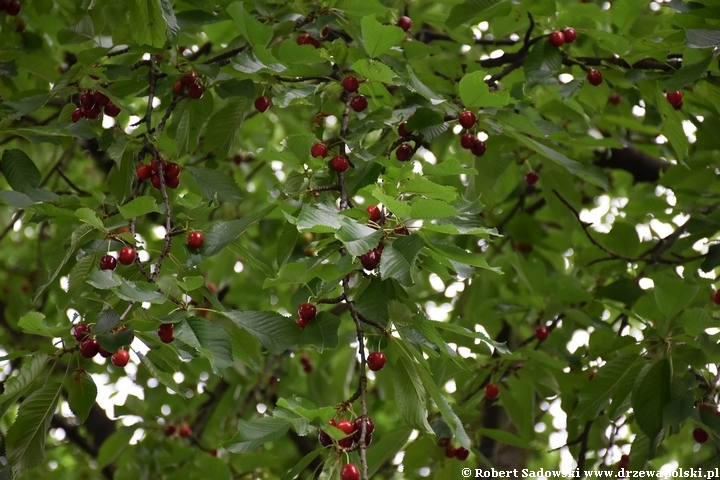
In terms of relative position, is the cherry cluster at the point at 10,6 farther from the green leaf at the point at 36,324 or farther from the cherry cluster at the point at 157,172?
the green leaf at the point at 36,324

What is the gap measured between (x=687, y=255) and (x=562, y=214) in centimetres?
58

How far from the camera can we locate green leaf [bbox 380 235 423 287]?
126cm

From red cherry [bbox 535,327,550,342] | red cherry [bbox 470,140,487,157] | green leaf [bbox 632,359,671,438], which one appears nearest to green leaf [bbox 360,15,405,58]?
red cherry [bbox 470,140,487,157]

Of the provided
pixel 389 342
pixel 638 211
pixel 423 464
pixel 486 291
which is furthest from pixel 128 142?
pixel 638 211

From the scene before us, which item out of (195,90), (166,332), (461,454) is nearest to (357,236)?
(166,332)

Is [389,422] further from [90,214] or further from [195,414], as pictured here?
[90,214]

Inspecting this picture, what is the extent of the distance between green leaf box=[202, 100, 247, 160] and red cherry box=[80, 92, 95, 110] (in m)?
0.35

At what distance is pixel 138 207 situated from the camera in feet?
4.98

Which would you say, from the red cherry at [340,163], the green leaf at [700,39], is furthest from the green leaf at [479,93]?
the green leaf at [700,39]

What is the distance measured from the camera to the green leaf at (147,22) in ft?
5.48

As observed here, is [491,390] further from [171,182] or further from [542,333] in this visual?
[171,182]

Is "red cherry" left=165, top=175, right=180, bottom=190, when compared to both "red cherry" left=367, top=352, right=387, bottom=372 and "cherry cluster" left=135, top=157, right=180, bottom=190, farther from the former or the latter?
"red cherry" left=367, top=352, right=387, bottom=372

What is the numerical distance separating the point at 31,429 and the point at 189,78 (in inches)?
39.4

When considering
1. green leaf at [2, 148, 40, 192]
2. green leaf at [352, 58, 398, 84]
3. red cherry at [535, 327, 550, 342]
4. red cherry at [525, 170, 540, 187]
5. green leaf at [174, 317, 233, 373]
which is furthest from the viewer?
red cherry at [525, 170, 540, 187]
